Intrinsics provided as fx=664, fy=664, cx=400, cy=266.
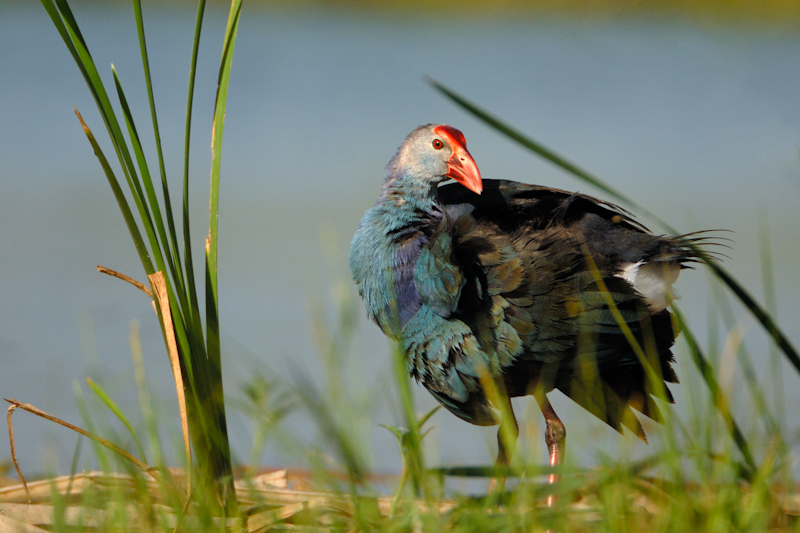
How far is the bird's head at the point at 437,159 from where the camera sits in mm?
2209

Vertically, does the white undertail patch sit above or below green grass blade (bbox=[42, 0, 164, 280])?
below

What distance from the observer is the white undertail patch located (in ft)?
6.18

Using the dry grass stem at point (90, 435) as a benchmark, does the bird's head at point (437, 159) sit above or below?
above

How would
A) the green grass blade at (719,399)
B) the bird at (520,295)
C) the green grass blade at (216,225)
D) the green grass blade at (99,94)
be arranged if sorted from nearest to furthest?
1. the green grass blade at (719,399)
2. the green grass blade at (99,94)
3. the green grass blade at (216,225)
4. the bird at (520,295)

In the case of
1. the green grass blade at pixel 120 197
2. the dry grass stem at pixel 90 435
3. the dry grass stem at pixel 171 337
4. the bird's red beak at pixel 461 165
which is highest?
the bird's red beak at pixel 461 165

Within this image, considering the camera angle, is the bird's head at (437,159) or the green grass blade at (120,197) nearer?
the green grass blade at (120,197)

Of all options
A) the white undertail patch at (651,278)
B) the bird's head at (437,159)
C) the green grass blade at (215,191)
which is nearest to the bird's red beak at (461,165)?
the bird's head at (437,159)

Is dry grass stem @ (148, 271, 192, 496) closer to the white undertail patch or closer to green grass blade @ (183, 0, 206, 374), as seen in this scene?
green grass blade @ (183, 0, 206, 374)

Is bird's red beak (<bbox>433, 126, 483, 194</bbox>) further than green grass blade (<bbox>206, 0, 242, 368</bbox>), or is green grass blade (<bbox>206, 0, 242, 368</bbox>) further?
bird's red beak (<bbox>433, 126, 483, 194</bbox>)

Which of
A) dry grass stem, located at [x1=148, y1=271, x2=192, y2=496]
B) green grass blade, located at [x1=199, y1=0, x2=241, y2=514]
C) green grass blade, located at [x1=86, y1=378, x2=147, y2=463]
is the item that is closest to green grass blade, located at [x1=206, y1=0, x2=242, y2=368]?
green grass blade, located at [x1=199, y1=0, x2=241, y2=514]

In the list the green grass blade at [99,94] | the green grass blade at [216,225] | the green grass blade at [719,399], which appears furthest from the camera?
the green grass blade at [216,225]

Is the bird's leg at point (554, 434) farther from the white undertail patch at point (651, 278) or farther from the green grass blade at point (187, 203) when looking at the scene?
the green grass blade at point (187, 203)

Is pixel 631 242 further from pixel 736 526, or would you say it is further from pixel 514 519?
pixel 514 519

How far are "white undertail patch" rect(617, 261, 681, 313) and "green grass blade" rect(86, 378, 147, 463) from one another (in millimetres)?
1359
